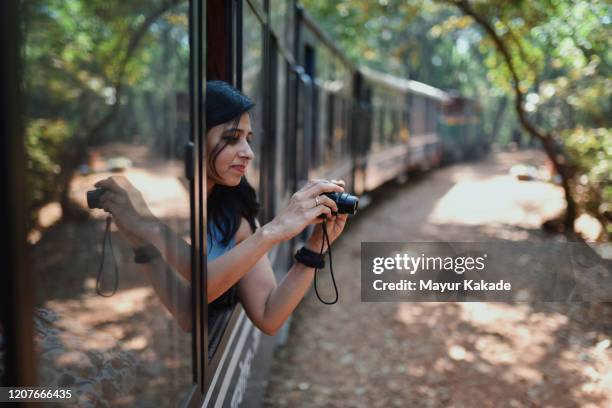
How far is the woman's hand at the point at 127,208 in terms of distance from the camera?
1.25 m

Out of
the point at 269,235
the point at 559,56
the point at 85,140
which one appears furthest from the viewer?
the point at 559,56

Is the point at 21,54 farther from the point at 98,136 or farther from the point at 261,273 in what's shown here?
the point at 261,273

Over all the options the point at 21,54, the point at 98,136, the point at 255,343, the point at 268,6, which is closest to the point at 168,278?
the point at 98,136

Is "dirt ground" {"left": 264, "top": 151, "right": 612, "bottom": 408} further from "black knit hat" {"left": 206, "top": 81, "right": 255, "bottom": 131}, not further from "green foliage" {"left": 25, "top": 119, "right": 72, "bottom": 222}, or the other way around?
"green foliage" {"left": 25, "top": 119, "right": 72, "bottom": 222}

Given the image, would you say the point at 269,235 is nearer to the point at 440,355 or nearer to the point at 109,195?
the point at 109,195

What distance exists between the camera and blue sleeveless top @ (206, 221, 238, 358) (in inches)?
86.0

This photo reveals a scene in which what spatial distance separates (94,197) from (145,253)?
1.11 ft

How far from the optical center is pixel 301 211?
184cm

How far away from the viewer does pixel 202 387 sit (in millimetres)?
1956

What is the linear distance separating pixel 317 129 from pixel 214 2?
17.0ft

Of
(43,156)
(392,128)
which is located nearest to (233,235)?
(43,156)

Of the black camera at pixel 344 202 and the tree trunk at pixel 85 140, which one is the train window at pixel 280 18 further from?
the tree trunk at pixel 85 140

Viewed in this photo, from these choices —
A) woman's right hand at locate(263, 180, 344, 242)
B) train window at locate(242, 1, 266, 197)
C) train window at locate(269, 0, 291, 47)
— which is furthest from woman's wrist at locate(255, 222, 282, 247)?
train window at locate(269, 0, 291, 47)

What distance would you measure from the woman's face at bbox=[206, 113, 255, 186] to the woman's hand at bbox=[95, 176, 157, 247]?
1.75ft
